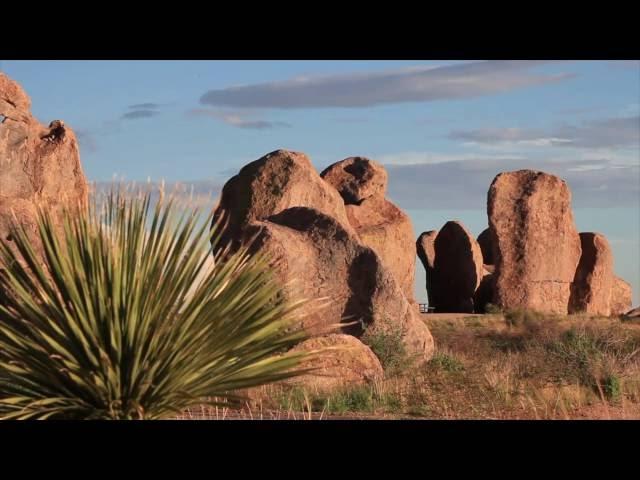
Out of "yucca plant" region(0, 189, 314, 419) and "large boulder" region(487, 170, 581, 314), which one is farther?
"large boulder" region(487, 170, 581, 314)

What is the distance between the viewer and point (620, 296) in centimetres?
4384

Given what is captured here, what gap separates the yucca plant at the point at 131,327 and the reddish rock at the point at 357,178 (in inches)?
1041

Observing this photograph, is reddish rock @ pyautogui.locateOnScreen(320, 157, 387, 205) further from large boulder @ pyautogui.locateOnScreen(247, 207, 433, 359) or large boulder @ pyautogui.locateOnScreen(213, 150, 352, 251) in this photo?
large boulder @ pyautogui.locateOnScreen(247, 207, 433, 359)

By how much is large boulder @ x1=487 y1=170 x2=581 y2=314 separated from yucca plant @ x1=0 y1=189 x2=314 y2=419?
93.8ft

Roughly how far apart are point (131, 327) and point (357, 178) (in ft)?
91.7

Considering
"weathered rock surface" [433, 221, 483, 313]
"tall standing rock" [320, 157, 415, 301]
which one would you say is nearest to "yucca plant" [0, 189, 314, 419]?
"tall standing rock" [320, 157, 415, 301]

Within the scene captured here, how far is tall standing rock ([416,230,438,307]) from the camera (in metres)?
39.3

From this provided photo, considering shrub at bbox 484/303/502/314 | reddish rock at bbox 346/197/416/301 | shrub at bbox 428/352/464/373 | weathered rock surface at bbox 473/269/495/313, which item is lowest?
shrub at bbox 428/352/464/373

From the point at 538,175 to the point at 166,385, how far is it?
30355mm

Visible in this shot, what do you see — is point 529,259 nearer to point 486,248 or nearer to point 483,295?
point 483,295

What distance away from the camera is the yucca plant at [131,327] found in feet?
22.4

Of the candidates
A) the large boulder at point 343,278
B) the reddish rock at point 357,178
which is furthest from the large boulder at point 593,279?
the large boulder at point 343,278
